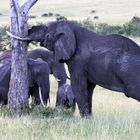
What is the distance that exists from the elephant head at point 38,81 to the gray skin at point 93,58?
2203 millimetres

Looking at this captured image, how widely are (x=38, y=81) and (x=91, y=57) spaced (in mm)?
2871

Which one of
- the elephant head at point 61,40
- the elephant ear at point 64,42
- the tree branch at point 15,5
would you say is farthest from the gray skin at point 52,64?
the tree branch at point 15,5

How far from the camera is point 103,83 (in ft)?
36.2

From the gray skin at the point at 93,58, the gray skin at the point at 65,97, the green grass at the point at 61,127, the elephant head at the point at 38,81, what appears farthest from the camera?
the gray skin at the point at 65,97

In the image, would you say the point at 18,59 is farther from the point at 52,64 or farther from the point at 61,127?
the point at 52,64

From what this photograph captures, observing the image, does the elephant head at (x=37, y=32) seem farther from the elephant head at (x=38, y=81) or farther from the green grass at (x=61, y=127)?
the elephant head at (x=38, y=81)

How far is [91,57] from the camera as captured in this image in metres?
11.1

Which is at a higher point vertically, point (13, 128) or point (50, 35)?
point (50, 35)

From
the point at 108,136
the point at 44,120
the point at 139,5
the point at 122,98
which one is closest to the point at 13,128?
the point at 44,120

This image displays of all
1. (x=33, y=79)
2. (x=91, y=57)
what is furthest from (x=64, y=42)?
(x=33, y=79)

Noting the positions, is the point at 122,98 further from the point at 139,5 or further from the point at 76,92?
the point at 139,5

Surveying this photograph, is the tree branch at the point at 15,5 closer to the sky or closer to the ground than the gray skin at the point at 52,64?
closer to the sky

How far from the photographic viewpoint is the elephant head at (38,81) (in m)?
13.6

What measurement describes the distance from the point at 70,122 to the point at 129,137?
1.42 metres
